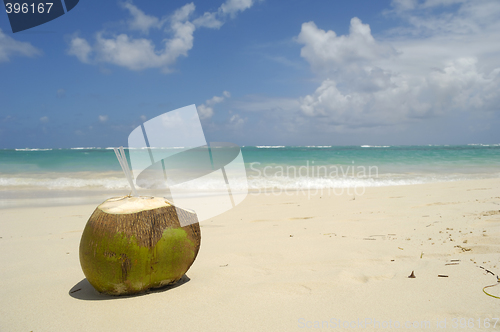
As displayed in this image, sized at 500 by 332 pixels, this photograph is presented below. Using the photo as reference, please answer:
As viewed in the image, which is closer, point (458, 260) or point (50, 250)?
point (458, 260)

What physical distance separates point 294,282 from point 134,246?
45.9 inches

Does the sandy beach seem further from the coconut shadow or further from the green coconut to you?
the green coconut

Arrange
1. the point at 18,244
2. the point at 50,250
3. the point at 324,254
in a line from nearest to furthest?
the point at 324,254, the point at 50,250, the point at 18,244

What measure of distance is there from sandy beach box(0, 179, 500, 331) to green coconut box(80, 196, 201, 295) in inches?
5.0

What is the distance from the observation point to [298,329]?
1.66 metres

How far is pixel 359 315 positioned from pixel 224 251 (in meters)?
1.69

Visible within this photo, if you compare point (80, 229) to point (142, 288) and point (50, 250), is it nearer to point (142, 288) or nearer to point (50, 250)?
point (50, 250)

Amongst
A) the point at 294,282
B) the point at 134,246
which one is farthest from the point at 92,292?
the point at 294,282

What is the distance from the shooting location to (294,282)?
226 centimetres

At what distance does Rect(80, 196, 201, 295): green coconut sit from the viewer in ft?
6.32

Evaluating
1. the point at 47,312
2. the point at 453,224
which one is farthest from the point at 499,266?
the point at 47,312

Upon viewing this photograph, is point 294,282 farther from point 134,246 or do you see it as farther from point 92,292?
point 92,292

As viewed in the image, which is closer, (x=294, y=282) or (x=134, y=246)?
(x=134, y=246)

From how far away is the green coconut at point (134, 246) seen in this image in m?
1.93
